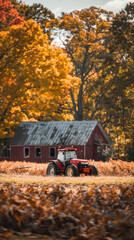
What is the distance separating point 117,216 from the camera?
9.08 meters

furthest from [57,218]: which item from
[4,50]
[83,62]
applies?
[83,62]

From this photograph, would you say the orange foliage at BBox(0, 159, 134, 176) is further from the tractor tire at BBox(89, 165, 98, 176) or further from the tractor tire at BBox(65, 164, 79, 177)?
the tractor tire at BBox(65, 164, 79, 177)

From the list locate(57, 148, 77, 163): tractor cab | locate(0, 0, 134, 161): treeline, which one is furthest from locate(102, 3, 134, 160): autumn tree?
locate(57, 148, 77, 163): tractor cab

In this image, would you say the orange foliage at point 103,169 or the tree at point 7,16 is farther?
the tree at point 7,16

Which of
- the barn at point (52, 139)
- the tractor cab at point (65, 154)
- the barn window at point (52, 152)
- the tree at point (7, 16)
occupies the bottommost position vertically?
the tractor cab at point (65, 154)

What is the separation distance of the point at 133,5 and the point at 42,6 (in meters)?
11.8

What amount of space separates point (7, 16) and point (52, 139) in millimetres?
13558

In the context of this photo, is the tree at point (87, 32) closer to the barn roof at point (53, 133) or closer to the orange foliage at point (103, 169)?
the barn roof at point (53, 133)

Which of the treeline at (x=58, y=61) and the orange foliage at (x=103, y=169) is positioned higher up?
the treeline at (x=58, y=61)

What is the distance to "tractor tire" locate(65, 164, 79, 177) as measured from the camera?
24.8 m

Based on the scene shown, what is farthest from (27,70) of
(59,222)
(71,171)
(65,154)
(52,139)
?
(59,222)

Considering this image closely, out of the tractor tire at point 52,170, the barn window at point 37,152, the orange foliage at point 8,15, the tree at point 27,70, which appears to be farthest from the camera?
the barn window at point 37,152

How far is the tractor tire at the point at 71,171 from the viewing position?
977 inches

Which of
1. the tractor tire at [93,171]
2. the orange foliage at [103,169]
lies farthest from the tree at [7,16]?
the tractor tire at [93,171]
